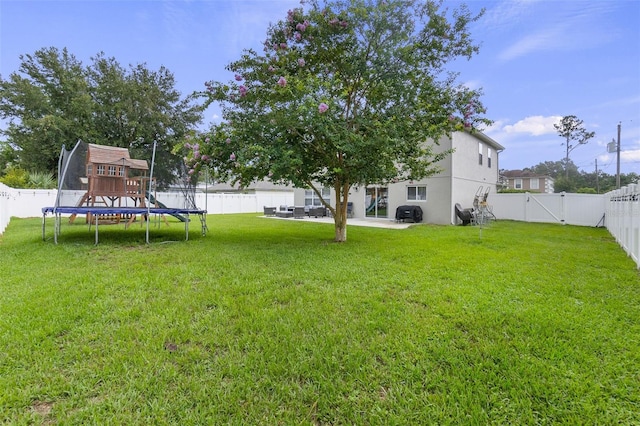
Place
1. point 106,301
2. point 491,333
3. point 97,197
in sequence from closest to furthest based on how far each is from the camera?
point 491,333 < point 106,301 < point 97,197

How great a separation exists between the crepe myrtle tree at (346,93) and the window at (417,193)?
7683 millimetres

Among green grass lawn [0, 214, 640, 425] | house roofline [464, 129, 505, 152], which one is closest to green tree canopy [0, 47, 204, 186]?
green grass lawn [0, 214, 640, 425]

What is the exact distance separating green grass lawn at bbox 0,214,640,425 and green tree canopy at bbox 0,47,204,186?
59.3ft

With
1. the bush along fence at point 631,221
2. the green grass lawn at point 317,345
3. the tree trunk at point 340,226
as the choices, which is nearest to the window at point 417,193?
the bush along fence at point 631,221

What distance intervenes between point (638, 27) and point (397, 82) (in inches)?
302

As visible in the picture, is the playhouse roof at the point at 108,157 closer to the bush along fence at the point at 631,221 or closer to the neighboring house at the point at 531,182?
the bush along fence at the point at 631,221

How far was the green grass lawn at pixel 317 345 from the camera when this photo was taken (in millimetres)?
1997

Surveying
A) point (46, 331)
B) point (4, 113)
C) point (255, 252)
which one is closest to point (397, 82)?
point (255, 252)

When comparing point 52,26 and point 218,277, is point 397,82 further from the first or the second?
point 52,26

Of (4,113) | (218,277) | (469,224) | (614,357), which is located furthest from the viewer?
(4,113)

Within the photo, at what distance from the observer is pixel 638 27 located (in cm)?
863

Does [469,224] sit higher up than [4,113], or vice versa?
[4,113]

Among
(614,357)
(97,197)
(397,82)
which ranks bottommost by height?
(614,357)

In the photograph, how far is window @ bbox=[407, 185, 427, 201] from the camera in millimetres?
15227
